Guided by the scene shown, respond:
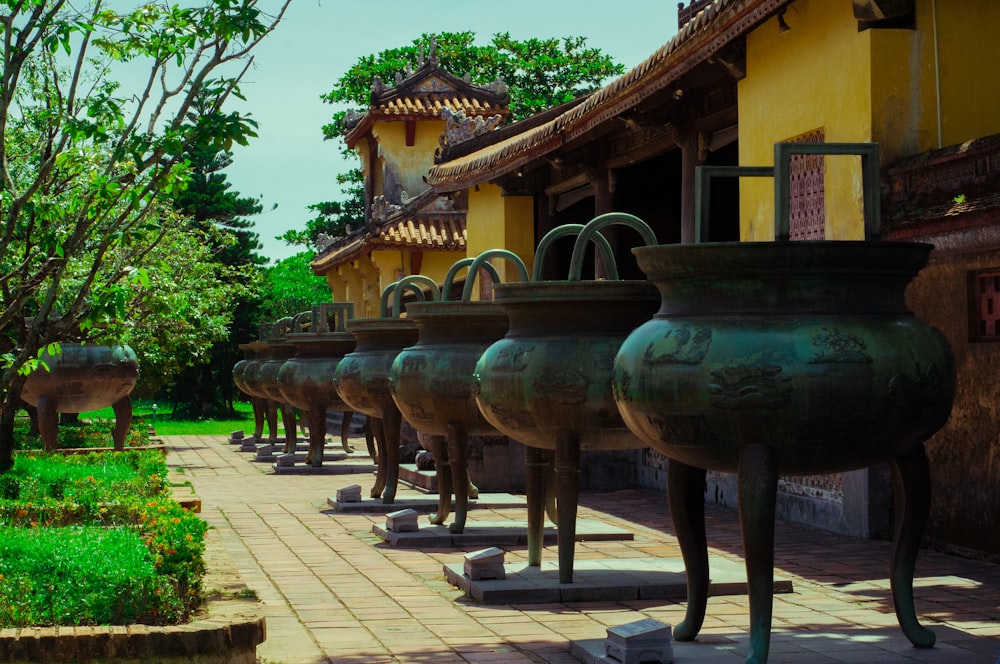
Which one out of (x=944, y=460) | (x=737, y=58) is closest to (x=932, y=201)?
(x=944, y=460)

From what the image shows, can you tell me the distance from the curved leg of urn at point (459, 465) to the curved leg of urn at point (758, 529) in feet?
14.3

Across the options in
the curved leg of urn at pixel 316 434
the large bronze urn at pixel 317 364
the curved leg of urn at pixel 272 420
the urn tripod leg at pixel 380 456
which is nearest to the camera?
the urn tripod leg at pixel 380 456

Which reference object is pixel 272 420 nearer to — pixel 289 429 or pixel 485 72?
pixel 289 429

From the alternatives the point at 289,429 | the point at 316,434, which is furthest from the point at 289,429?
the point at 316,434

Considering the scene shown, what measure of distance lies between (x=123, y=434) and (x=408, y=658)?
10.8m

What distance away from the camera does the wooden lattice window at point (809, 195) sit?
10.1m

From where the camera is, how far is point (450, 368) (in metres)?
9.02

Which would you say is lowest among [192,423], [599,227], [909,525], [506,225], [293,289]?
[192,423]

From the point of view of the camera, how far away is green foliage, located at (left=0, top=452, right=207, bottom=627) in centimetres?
539

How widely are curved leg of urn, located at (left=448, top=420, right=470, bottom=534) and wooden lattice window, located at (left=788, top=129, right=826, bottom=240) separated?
2.84 meters

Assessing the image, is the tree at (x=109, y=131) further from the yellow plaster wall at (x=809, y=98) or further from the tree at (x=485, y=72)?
the tree at (x=485, y=72)

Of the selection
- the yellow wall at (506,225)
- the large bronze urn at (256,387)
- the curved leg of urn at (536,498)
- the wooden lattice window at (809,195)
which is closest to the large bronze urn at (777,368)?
the curved leg of urn at (536,498)

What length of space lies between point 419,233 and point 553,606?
1827 cm

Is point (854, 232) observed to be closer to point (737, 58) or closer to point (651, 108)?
point (737, 58)
